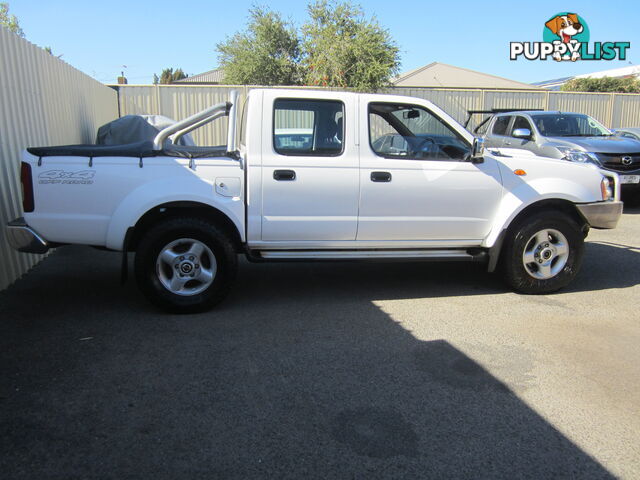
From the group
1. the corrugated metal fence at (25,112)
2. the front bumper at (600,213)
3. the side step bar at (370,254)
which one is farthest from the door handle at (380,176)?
the corrugated metal fence at (25,112)

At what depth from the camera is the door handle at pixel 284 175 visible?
486 cm

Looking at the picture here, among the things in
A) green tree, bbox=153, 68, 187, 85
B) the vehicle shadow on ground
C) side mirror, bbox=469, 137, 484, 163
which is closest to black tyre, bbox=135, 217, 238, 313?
the vehicle shadow on ground

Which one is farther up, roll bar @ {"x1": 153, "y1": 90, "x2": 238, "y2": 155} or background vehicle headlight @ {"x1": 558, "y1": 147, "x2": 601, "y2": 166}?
roll bar @ {"x1": 153, "y1": 90, "x2": 238, "y2": 155}

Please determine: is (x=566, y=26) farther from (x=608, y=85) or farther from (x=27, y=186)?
(x=608, y=85)

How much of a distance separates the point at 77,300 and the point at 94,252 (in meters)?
2.22

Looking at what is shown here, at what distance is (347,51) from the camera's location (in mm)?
23125

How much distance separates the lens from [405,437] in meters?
3.00

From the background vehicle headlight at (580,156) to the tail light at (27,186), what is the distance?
876 centimetres

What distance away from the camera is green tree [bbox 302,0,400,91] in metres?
22.2

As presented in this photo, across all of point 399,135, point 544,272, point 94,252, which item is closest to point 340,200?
point 399,135

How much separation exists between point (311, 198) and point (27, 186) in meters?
2.43

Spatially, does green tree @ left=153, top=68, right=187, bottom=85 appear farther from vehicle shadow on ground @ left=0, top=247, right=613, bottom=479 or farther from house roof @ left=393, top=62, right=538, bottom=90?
vehicle shadow on ground @ left=0, top=247, right=613, bottom=479

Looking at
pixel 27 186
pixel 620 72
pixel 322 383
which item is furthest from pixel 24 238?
pixel 620 72

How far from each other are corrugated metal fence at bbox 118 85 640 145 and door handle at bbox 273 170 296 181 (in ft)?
33.9
